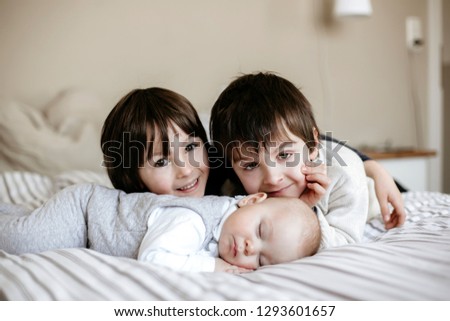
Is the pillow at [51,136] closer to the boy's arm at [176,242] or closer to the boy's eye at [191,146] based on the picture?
the boy's eye at [191,146]

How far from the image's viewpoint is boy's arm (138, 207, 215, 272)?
621mm

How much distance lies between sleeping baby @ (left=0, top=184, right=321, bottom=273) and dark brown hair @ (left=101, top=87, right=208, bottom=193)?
0.28ft

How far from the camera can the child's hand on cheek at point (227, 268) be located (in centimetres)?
64

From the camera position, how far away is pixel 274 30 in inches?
63.0

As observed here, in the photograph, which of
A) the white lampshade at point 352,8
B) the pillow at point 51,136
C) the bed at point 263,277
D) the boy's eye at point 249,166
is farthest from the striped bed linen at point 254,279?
the white lampshade at point 352,8

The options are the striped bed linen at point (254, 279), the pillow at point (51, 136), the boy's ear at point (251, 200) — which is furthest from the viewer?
the pillow at point (51, 136)

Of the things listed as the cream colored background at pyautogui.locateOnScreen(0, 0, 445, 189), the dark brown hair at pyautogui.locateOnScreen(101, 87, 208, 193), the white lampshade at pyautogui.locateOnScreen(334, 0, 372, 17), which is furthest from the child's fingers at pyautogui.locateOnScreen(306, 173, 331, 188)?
the white lampshade at pyautogui.locateOnScreen(334, 0, 372, 17)

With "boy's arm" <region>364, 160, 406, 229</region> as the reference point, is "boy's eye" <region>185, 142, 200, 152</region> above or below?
above

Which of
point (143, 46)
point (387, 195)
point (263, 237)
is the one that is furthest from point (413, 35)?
point (263, 237)

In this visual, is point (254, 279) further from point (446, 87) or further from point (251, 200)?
point (446, 87)

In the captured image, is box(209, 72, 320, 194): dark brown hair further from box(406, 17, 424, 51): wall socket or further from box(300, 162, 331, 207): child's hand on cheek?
box(406, 17, 424, 51): wall socket

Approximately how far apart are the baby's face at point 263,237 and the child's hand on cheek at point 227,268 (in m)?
0.01
